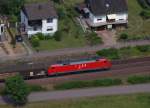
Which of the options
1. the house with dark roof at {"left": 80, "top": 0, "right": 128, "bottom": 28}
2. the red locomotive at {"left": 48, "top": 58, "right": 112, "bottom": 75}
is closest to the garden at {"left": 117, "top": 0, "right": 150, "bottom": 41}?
the house with dark roof at {"left": 80, "top": 0, "right": 128, "bottom": 28}

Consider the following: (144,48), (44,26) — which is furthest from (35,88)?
(144,48)

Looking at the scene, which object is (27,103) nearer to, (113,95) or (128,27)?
(113,95)

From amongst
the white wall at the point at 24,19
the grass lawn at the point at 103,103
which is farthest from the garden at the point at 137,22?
the grass lawn at the point at 103,103

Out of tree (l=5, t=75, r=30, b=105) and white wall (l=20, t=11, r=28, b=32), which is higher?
white wall (l=20, t=11, r=28, b=32)

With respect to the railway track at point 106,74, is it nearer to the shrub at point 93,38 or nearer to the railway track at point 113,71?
the railway track at point 113,71

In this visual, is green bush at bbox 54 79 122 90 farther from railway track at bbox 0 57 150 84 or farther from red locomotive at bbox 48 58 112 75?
red locomotive at bbox 48 58 112 75

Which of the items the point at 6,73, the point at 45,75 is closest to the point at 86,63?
the point at 45,75

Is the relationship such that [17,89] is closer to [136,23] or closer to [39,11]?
[39,11]
